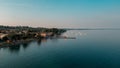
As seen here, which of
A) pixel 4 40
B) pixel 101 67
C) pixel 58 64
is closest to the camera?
pixel 101 67

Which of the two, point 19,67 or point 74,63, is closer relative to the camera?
point 19,67

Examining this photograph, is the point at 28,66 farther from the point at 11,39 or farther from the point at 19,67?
the point at 11,39

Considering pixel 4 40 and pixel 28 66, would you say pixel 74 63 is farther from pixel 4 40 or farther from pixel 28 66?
pixel 4 40

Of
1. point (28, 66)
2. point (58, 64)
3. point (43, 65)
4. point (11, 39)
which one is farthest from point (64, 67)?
point (11, 39)

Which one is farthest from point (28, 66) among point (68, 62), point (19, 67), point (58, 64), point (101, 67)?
point (101, 67)

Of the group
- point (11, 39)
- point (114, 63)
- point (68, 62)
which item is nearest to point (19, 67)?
point (68, 62)

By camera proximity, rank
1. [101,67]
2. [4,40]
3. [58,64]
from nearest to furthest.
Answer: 1. [101,67]
2. [58,64]
3. [4,40]

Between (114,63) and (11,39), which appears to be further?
(11,39)
